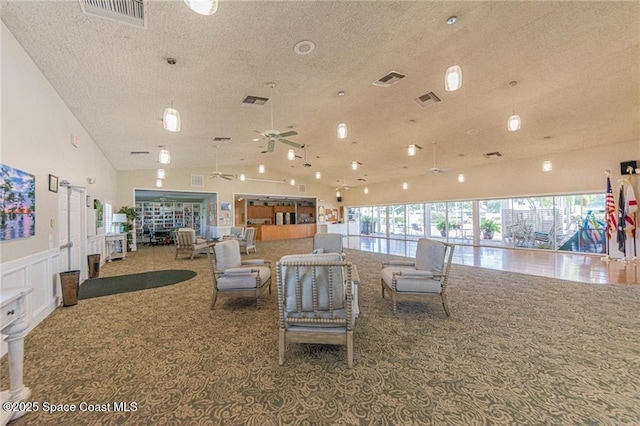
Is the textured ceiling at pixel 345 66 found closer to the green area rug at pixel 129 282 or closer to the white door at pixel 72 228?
the white door at pixel 72 228

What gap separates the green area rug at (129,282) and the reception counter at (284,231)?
7.77 metres

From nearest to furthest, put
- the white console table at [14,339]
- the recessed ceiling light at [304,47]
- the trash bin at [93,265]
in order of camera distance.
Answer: the white console table at [14,339] → the recessed ceiling light at [304,47] → the trash bin at [93,265]

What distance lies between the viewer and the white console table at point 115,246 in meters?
8.05

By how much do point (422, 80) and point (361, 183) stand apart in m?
10.7

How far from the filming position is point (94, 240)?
21.5 ft

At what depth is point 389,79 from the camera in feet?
14.5

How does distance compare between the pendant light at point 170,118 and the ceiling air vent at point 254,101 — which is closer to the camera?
the pendant light at point 170,118

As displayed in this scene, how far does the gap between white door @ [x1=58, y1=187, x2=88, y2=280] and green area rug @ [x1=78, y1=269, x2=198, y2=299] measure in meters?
0.45

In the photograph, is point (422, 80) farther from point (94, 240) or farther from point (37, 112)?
point (94, 240)

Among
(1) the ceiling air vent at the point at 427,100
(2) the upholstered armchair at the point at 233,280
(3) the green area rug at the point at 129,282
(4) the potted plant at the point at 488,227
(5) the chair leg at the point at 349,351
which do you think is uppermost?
(1) the ceiling air vent at the point at 427,100

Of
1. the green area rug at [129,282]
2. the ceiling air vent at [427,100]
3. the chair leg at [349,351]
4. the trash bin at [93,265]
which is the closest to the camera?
the chair leg at [349,351]

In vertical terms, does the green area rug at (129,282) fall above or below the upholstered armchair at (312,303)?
below

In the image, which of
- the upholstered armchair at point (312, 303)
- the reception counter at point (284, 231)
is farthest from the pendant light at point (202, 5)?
the reception counter at point (284, 231)

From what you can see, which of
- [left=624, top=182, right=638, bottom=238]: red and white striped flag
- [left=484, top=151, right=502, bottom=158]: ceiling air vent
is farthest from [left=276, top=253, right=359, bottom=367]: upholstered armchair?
[left=624, top=182, right=638, bottom=238]: red and white striped flag
